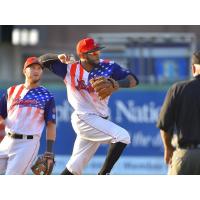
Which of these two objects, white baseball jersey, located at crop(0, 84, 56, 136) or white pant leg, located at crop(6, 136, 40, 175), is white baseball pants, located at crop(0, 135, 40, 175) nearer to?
white pant leg, located at crop(6, 136, 40, 175)

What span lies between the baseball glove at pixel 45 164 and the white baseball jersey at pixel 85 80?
0.65 metres

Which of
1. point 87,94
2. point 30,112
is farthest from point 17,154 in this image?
point 87,94

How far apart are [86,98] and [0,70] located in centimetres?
1246

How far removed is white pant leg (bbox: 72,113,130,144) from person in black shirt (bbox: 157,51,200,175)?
97cm

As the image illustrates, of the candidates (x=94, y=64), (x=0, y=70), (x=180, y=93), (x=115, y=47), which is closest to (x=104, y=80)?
(x=94, y=64)

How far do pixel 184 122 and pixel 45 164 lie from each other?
→ 1.86 metres

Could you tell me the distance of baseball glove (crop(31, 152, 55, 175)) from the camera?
29.2ft

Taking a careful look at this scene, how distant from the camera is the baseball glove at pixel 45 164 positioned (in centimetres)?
891

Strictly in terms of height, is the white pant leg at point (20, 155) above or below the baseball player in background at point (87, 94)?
below

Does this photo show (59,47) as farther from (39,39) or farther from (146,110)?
(146,110)

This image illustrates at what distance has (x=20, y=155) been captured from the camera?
8.78 meters


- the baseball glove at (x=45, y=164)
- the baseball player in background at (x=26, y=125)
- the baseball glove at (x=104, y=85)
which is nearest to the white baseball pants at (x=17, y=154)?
the baseball player in background at (x=26, y=125)

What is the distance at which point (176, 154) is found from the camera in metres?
7.96

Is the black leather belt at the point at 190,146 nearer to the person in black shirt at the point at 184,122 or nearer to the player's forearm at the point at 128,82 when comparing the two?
the person in black shirt at the point at 184,122
